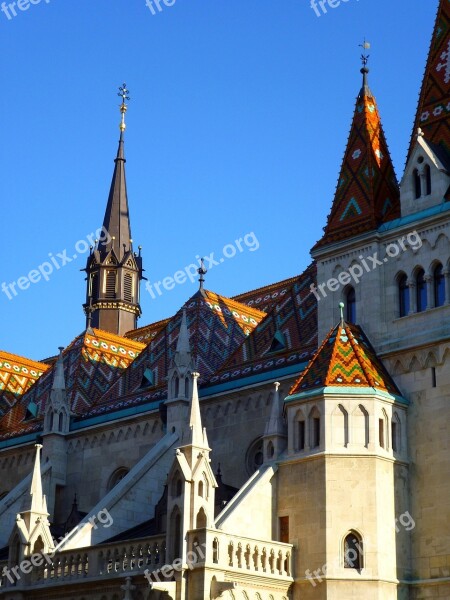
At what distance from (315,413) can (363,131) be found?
864cm

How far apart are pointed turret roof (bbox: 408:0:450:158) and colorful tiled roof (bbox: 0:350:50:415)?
68.1 feet

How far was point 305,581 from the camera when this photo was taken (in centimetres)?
2775

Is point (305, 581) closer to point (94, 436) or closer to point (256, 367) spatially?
point (256, 367)

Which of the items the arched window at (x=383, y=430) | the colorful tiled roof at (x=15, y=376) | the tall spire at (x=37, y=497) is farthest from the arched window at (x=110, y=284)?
the arched window at (x=383, y=430)

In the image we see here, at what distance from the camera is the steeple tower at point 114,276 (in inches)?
2279

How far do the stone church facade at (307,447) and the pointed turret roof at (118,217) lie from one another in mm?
19997

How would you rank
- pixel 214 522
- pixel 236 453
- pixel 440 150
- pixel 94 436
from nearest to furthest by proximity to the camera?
1. pixel 214 522
2. pixel 440 150
3. pixel 236 453
4. pixel 94 436

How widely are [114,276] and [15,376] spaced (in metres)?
10.7

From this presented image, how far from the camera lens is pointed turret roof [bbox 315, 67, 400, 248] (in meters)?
31.9

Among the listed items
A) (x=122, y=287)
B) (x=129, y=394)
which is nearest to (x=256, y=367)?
(x=129, y=394)

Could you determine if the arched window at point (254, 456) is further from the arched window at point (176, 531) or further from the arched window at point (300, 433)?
the arched window at point (176, 531)

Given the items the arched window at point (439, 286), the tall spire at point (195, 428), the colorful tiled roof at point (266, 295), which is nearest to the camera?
the tall spire at point (195, 428)

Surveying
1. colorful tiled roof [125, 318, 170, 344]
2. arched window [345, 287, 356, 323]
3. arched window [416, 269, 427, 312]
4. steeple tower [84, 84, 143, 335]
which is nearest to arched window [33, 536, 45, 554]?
arched window [345, 287, 356, 323]

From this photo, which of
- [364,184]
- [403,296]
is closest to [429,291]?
[403,296]
